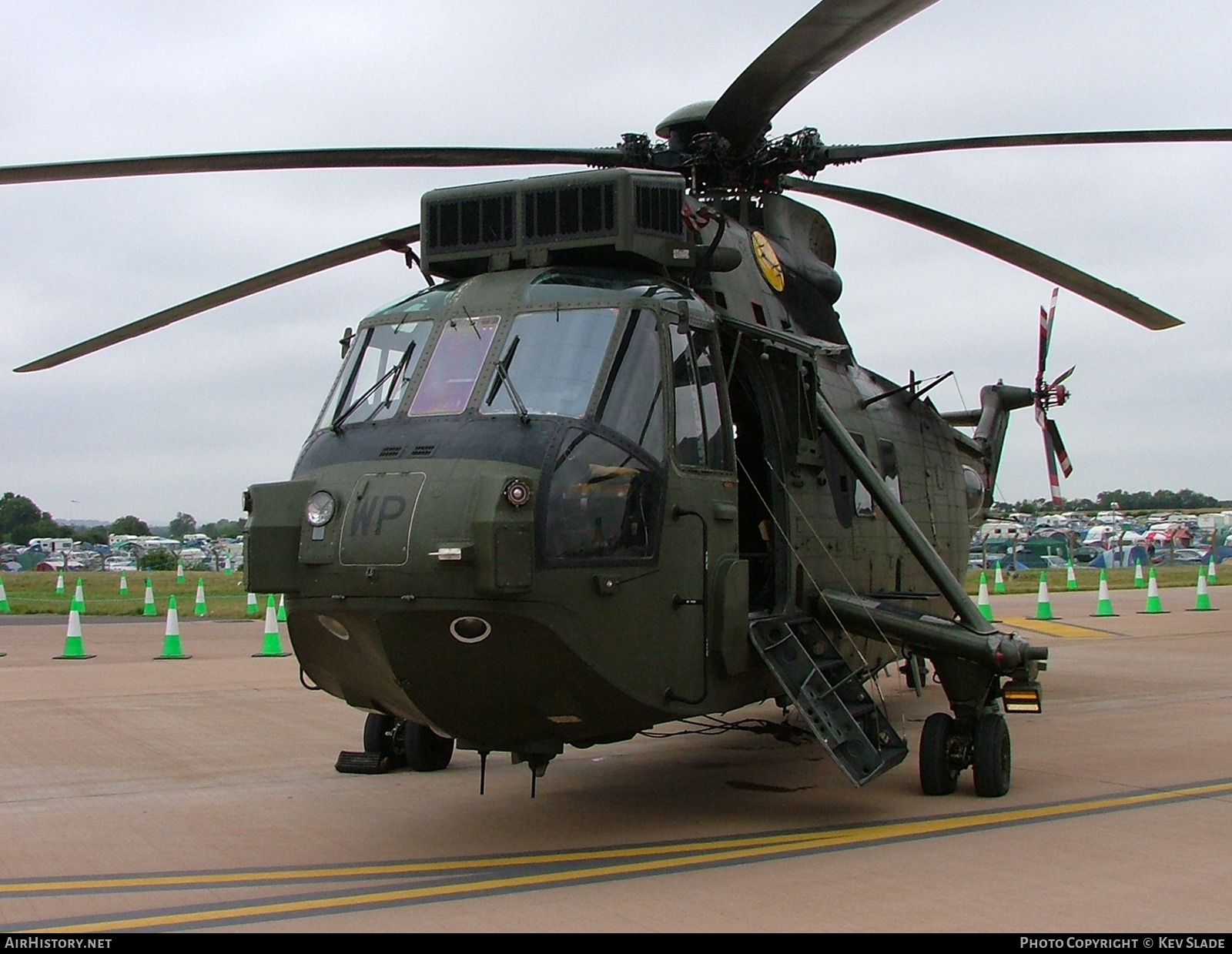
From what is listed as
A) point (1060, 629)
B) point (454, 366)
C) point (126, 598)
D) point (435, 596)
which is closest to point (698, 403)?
point (454, 366)

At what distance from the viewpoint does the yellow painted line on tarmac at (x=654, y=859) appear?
558cm

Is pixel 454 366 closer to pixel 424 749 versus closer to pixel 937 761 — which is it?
pixel 424 749

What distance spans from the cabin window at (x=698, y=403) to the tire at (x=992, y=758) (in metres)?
2.52

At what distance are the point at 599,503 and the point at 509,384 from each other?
0.85m

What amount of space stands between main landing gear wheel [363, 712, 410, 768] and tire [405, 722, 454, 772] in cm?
7

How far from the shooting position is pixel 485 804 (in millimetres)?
8266

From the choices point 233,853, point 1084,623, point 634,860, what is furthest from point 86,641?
point 1084,623

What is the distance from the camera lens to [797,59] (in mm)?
7762

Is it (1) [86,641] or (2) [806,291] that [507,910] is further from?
(1) [86,641]

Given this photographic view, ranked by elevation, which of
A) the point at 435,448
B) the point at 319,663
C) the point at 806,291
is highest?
the point at 806,291

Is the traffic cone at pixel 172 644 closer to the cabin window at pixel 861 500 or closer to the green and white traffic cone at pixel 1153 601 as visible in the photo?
the cabin window at pixel 861 500

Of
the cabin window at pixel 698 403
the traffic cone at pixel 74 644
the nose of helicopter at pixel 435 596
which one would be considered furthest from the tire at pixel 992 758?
the traffic cone at pixel 74 644

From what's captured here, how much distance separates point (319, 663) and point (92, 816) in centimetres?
219

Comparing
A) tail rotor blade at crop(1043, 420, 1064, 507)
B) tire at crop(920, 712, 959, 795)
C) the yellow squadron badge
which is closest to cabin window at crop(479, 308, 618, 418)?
the yellow squadron badge
